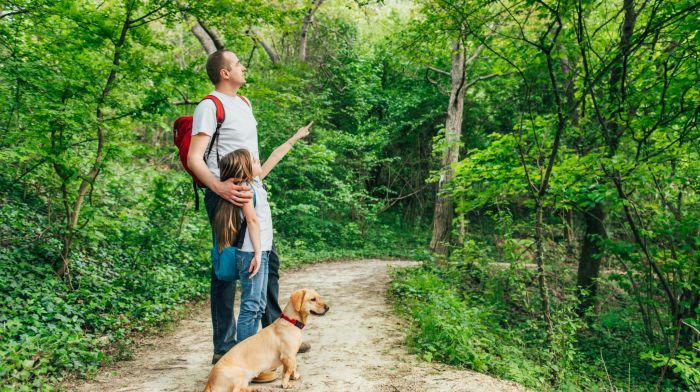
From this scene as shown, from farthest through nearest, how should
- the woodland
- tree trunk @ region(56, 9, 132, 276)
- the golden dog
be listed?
tree trunk @ region(56, 9, 132, 276) → the woodland → the golden dog

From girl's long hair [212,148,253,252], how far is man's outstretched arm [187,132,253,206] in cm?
6

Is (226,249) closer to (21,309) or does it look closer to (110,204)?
(21,309)

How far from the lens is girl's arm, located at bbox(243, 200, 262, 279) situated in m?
3.01

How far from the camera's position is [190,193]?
7754 mm

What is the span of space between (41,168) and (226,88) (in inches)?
199

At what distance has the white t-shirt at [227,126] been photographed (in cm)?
301

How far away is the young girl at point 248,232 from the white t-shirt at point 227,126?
160 mm

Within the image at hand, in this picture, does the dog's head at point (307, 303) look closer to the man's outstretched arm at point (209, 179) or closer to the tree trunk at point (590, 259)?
the man's outstretched arm at point (209, 179)

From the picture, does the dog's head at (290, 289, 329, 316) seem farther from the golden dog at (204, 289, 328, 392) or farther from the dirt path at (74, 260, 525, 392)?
the dirt path at (74, 260, 525, 392)

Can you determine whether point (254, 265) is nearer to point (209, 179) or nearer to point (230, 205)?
point (230, 205)

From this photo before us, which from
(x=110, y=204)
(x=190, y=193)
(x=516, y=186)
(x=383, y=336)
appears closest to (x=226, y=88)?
(x=383, y=336)

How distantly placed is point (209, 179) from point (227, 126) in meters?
0.43

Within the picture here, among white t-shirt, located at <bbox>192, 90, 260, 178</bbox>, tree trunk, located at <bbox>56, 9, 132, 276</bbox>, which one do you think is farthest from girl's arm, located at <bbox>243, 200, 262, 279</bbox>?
tree trunk, located at <bbox>56, 9, 132, 276</bbox>

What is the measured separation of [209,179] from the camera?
295 cm
